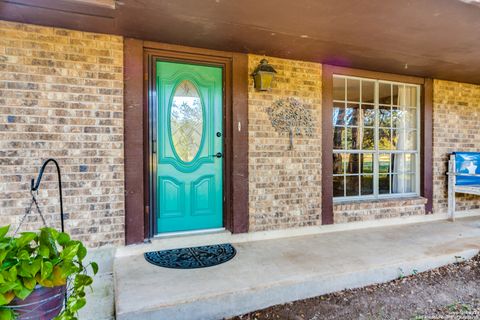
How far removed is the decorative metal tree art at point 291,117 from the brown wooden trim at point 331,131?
0.91 feet

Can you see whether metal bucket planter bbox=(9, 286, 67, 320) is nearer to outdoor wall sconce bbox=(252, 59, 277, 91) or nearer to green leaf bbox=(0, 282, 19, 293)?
green leaf bbox=(0, 282, 19, 293)

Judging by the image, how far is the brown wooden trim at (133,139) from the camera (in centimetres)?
304

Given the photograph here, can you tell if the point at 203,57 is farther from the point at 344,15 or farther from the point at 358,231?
the point at 358,231

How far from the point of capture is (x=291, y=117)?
12.4 feet

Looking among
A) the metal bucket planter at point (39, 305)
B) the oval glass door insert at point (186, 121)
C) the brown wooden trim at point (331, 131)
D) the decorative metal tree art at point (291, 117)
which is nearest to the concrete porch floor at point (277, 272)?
the brown wooden trim at point (331, 131)

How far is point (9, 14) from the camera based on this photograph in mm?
2508

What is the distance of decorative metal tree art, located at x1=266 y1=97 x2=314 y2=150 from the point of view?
369 centimetres

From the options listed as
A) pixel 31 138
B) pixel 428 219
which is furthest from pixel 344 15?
pixel 428 219

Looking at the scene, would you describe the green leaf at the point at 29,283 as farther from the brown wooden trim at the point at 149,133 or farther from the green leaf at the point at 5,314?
the brown wooden trim at the point at 149,133

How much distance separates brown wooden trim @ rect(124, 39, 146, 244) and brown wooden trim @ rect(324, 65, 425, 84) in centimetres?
247

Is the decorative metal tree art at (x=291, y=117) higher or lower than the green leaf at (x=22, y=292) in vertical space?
higher

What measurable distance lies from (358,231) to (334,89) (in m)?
1.98

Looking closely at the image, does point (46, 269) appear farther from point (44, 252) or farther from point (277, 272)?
point (277, 272)

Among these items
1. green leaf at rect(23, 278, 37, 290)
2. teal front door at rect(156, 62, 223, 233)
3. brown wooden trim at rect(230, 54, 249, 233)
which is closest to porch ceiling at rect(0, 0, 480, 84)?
brown wooden trim at rect(230, 54, 249, 233)
